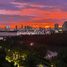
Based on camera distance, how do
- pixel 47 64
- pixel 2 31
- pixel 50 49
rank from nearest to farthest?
pixel 47 64, pixel 50 49, pixel 2 31

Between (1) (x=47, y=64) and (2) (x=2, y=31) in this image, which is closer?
(1) (x=47, y=64)

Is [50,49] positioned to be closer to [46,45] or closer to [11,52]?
[46,45]

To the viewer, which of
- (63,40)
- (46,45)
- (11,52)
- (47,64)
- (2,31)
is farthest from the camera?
(2,31)

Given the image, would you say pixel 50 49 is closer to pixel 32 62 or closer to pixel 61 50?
pixel 32 62

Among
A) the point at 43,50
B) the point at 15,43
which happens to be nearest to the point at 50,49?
the point at 43,50

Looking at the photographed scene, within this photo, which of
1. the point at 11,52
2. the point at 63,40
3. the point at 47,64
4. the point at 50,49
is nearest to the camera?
the point at 47,64

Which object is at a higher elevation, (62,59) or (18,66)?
(62,59)

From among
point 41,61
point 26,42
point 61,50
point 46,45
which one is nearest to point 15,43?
point 26,42

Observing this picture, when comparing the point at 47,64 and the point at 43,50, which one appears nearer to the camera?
the point at 47,64

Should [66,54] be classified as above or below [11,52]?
above

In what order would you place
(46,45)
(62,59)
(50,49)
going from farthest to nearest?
(46,45) → (50,49) → (62,59)
